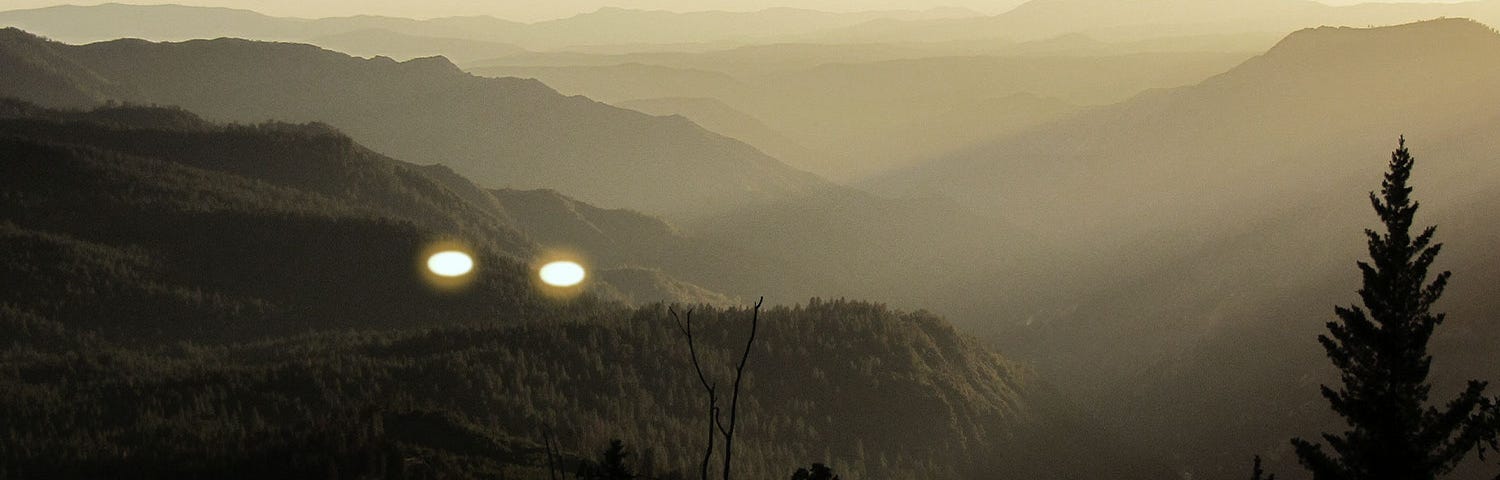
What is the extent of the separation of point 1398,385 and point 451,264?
406ft

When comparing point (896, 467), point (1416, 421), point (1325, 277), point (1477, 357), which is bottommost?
point (1416, 421)

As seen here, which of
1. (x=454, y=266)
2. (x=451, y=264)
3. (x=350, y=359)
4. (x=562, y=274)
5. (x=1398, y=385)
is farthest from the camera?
(x=562, y=274)

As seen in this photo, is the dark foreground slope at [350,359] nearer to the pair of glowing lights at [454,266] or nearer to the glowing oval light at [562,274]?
the pair of glowing lights at [454,266]

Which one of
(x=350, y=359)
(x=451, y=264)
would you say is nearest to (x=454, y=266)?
(x=451, y=264)

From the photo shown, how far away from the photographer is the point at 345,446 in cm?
5894

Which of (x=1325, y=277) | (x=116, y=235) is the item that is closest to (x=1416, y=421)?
(x=116, y=235)

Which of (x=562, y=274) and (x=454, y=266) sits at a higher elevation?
(x=562, y=274)

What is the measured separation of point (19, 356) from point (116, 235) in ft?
134

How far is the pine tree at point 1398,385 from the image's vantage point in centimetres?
3084

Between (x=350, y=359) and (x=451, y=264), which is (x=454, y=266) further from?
(x=350, y=359)

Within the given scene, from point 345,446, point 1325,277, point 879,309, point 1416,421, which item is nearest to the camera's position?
point 1416,421

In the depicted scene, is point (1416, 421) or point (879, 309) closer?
point (1416, 421)

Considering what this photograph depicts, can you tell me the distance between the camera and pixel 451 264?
142500mm

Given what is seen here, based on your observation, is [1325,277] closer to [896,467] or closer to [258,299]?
[896,467]
